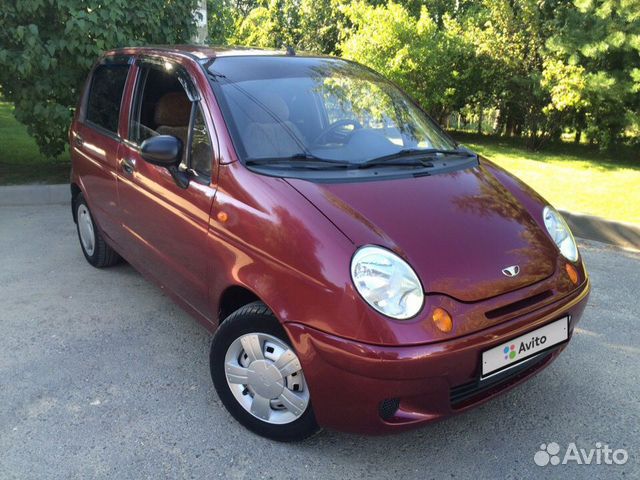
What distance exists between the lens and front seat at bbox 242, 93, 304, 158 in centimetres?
272

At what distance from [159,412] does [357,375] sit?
122 centimetres

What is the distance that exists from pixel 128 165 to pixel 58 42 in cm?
363

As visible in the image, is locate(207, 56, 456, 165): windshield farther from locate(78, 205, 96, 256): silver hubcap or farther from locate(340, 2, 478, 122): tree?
locate(340, 2, 478, 122): tree

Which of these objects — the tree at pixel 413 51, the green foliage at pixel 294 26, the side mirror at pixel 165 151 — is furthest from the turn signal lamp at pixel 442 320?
the green foliage at pixel 294 26

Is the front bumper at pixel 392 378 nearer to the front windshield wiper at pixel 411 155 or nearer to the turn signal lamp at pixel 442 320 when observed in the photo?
the turn signal lamp at pixel 442 320

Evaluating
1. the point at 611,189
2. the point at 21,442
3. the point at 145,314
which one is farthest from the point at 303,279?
the point at 611,189

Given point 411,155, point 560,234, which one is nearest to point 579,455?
point 560,234

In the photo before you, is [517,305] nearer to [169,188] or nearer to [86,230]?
[169,188]

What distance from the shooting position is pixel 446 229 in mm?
2377

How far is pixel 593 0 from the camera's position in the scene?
28.8 feet

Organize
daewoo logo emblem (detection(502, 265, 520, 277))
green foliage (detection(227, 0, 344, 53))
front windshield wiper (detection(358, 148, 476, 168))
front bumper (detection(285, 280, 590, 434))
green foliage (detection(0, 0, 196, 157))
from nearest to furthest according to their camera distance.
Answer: front bumper (detection(285, 280, 590, 434)) → daewoo logo emblem (detection(502, 265, 520, 277)) → front windshield wiper (detection(358, 148, 476, 168)) → green foliage (detection(0, 0, 196, 157)) → green foliage (detection(227, 0, 344, 53))

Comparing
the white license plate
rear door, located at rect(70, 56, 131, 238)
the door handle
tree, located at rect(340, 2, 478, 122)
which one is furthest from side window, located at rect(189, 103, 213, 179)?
tree, located at rect(340, 2, 478, 122)

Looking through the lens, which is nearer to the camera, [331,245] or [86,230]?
[331,245]

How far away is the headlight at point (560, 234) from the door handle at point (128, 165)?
2428mm
